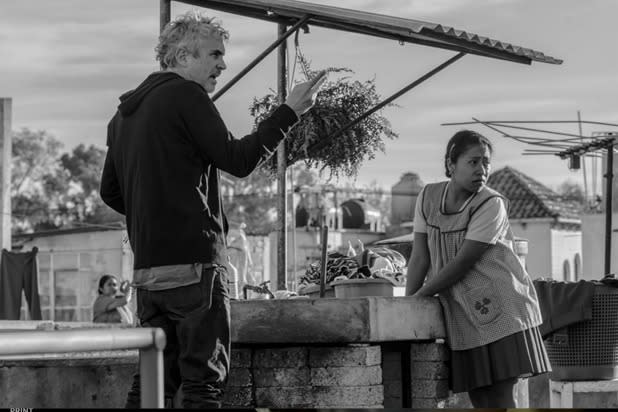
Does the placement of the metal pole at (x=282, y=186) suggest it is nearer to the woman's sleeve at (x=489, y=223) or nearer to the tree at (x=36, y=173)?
the woman's sleeve at (x=489, y=223)

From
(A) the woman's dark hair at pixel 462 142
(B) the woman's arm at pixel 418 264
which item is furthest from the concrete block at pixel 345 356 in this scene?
(A) the woman's dark hair at pixel 462 142

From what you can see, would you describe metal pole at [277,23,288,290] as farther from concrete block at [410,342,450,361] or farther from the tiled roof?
the tiled roof

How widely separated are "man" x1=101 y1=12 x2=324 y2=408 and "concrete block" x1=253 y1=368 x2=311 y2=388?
3.22 feet

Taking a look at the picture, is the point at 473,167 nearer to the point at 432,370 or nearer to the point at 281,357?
the point at 432,370

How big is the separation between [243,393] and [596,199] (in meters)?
26.9

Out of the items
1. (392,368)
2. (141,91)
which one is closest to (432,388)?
(392,368)

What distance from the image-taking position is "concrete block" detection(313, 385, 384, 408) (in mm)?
5543

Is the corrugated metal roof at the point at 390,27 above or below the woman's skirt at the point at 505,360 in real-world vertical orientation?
above

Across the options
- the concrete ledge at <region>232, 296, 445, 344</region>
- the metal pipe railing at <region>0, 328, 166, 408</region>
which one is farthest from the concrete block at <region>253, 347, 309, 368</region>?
the metal pipe railing at <region>0, 328, 166, 408</region>

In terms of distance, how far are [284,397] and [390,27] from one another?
7.03 feet

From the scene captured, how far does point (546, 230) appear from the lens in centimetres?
4062

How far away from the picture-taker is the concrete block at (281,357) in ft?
18.5

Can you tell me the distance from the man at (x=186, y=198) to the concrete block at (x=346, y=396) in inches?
39.8

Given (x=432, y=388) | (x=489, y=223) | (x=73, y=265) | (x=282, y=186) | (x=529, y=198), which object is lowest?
(x=73, y=265)
